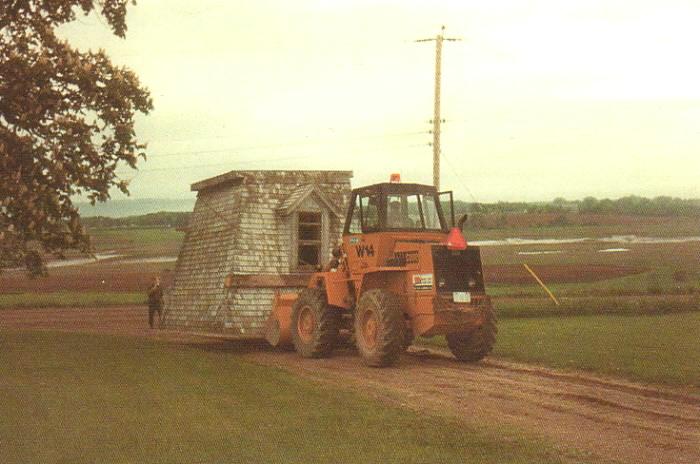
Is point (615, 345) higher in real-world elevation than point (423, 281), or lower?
lower

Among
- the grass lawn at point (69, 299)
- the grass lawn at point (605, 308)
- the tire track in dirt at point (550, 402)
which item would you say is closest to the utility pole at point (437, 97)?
the grass lawn at point (605, 308)

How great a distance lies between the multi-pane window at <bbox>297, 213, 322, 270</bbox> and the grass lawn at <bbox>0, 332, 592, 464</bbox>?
386 inches

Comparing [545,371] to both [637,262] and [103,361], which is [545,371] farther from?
[637,262]

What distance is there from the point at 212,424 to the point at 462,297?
8297mm

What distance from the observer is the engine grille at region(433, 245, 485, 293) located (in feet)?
59.9

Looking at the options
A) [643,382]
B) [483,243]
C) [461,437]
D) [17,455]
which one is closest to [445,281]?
[643,382]

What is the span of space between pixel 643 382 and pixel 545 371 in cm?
235

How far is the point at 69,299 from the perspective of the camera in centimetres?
5747

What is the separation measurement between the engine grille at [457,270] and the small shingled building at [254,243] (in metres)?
7.70

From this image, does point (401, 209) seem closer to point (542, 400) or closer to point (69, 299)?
point (542, 400)

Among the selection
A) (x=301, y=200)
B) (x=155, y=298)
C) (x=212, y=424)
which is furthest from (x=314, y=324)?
(x=155, y=298)

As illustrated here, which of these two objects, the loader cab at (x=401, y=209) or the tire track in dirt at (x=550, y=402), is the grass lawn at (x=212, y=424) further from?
the loader cab at (x=401, y=209)

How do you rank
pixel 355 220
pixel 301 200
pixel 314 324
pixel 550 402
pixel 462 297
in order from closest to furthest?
1. pixel 550 402
2. pixel 462 297
3. pixel 355 220
4. pixel 314 324
5. pixel 301 200

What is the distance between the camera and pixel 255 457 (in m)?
9.51
